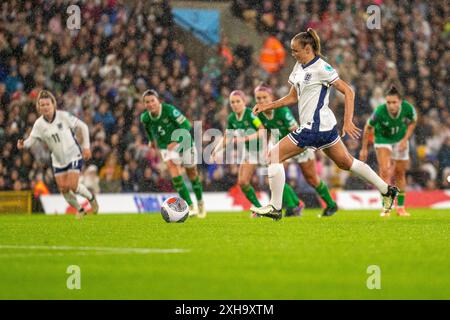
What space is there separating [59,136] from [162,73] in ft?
24.5

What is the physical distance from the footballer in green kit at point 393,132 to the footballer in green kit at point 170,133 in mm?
2853

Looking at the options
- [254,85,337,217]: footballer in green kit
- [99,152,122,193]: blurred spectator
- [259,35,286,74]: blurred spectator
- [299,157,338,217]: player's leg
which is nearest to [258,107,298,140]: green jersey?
[254,85,337,217]: footballer in green kit

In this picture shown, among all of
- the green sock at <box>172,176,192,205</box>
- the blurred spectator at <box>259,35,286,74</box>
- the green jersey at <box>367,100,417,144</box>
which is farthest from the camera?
the blurred spectator at <box>259,35,286,74</box>

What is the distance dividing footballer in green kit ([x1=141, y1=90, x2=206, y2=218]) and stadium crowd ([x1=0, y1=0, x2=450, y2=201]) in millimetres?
5043

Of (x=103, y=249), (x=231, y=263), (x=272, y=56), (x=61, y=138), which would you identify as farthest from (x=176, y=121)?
(x=272, y=56)

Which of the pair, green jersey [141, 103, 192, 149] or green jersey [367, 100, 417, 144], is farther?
green jersey [141, 103, 192, 149]

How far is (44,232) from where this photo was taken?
12078mm

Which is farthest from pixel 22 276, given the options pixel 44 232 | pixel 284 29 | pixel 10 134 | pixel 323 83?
pixel 284 29

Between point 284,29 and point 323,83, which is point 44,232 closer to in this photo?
point 323,83

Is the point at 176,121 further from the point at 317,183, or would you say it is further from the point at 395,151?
the point at 395,151

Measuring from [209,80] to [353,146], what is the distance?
12.8ft

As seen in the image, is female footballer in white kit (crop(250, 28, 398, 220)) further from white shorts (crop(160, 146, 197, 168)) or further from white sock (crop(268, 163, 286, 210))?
white shorts (crop(160, 146, 197, 168))

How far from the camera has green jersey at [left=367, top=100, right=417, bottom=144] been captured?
15.8 meters
